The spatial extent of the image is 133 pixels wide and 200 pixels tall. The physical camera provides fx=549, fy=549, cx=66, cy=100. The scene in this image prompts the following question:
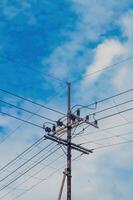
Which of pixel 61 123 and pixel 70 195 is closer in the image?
pixel 70 195

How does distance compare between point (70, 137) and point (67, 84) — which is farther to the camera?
point (67, 84)

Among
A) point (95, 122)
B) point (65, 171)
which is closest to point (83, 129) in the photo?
point (95, 122)

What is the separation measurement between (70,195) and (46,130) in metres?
4.13

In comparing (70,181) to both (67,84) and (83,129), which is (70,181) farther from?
(67,84)

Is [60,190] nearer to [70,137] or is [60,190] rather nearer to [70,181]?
[70,181]

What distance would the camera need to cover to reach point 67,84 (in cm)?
3219

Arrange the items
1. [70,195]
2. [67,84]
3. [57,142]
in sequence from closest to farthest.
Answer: [70,195], [57,142], [67,84]

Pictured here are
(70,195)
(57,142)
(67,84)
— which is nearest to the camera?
(70,195)

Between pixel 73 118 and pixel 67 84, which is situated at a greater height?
pixel 67 84

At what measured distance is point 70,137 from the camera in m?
30.2

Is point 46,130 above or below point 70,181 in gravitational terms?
above

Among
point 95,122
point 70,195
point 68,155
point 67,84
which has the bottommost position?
point 70,195

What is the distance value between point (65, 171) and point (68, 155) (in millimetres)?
913

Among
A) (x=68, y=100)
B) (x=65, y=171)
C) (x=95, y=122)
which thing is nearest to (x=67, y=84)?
(x=68, y=100)
